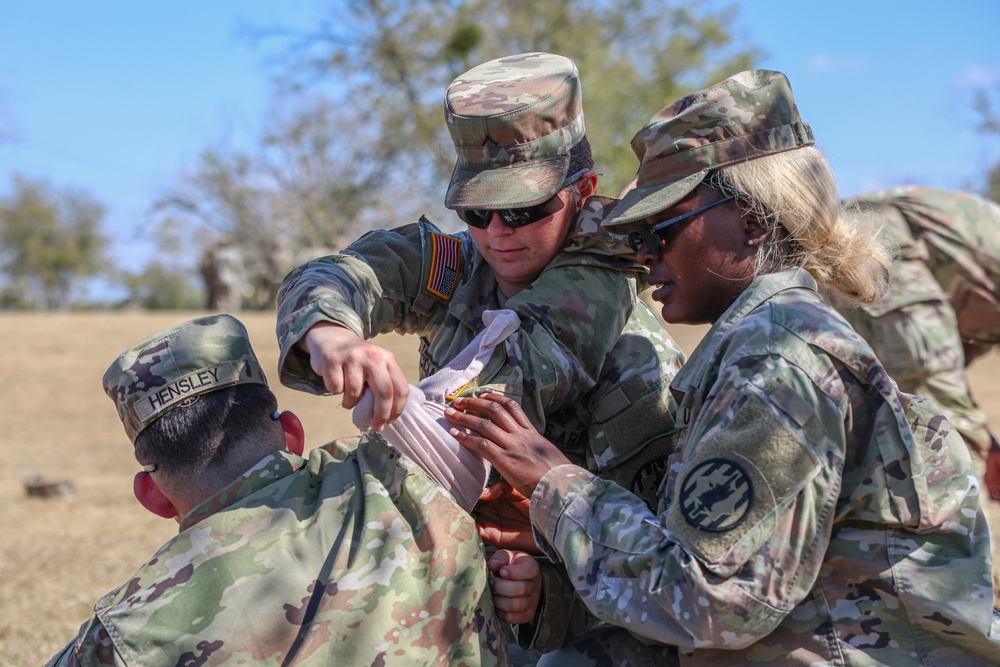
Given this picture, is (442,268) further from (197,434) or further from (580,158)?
Result: (197,434)

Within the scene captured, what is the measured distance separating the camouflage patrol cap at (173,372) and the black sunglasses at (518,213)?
33.6 inches

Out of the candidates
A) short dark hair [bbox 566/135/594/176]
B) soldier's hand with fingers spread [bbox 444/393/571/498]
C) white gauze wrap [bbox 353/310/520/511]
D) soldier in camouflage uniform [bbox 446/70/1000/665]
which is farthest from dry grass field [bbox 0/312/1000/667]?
soldier in camouflage uniform [bbox 446/70/1000/665]

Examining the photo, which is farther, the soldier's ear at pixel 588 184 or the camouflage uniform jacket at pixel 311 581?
the soldier's ear at pixel 588 184

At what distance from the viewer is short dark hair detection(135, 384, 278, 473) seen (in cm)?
243

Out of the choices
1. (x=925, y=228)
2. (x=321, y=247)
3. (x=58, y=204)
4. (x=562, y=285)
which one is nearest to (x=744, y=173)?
(x=562, y=285)

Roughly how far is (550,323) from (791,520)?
96 centimetres

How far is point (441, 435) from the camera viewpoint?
2.54 m

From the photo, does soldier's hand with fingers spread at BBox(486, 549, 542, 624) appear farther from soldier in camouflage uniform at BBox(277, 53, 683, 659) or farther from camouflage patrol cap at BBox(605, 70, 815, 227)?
camouflage patrol cap at BBox(605, 70, 815, 227)

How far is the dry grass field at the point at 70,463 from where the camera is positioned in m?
5.97

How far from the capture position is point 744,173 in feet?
8.30

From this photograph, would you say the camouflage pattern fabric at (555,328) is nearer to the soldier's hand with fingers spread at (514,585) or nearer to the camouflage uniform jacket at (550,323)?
the camouflage uniform jacket at (550,323)

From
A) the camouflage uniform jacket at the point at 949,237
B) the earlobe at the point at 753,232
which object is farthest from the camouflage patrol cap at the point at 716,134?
the camouflage uniform jacket at the point at 949,237

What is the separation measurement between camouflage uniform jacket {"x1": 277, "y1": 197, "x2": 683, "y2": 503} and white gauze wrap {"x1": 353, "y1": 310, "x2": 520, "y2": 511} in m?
0.05

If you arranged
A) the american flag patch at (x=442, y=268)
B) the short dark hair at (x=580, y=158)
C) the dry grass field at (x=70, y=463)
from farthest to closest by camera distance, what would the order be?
the dry grass field at (x=70, y=463) < the american flag patch at (x=442, y=268) < the short dark hair at (x=580, y=158)
